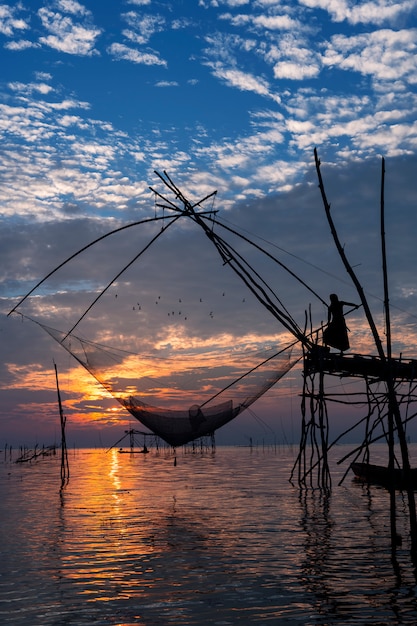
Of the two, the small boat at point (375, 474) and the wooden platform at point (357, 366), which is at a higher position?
the wooden platform at point (357, 366)

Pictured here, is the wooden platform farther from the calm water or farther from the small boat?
the small boat

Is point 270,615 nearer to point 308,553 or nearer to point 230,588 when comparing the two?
point 230,588

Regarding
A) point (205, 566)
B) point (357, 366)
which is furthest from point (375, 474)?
point (205, 566)

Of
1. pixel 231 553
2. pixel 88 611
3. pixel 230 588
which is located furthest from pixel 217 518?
pixel 88 611

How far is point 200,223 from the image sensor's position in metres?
8.94

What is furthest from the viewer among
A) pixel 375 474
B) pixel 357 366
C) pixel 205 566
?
pixel 375 474

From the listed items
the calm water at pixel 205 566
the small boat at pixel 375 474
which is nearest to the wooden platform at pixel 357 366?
the calm water at pixel 205 566

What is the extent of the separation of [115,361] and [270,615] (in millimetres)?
10081

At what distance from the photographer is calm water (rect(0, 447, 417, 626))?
237 inches

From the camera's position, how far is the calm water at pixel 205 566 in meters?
6.01

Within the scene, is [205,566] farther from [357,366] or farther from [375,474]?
[375,474]

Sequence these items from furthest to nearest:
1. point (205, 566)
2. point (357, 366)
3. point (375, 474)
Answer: point (375, 474), point (357, 366), point (205, 566)

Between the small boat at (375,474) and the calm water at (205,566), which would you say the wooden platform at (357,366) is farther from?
the small boat at (375,474)

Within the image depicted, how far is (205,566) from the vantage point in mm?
8070
